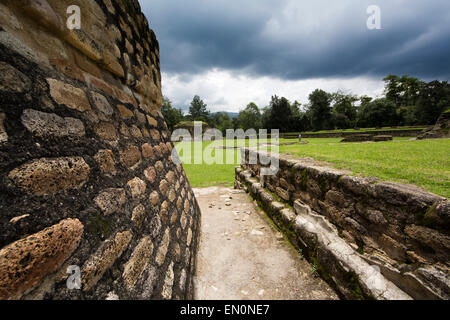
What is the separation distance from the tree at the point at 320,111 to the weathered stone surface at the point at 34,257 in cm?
3806

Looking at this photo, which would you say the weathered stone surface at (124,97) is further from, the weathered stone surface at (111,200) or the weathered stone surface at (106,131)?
the weathered stone surface at (111,200)

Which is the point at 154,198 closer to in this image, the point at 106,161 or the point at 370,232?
the point at 106,161

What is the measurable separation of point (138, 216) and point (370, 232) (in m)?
2.16

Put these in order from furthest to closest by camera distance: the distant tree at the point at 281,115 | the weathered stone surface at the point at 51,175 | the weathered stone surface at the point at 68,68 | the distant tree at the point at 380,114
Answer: the distant tree at the point at 281,115
the distant tree at the point at 380,114
the weathered stone surface at the point at 68,68
the weathered stone surface at the point at 51,175

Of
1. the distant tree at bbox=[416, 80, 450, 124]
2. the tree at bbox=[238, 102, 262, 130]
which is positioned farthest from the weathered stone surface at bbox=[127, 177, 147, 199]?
the tree at bbox=[238, 102, 262, 130]

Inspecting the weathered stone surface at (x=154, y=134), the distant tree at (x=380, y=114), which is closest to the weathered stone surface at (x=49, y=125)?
the weathered stone surface at (x=154, y=134)

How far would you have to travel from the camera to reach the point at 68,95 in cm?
A: 97

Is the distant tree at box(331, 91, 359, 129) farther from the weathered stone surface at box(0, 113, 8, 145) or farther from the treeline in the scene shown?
the weathered stone surface at box(0, 113, 8, 145)

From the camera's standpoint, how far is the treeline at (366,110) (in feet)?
84.6

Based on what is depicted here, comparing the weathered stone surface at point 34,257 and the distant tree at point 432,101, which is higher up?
the distant tree at point 432,101

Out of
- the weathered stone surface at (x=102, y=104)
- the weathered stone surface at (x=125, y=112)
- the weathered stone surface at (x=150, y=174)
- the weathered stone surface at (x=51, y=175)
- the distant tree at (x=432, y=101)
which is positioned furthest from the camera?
the distant tree at (x=432, y=101)

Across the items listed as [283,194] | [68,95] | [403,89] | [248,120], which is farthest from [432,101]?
[68,95]

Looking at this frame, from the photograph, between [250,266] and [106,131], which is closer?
[106,131]

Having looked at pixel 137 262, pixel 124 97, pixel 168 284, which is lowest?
pixel 168 284
